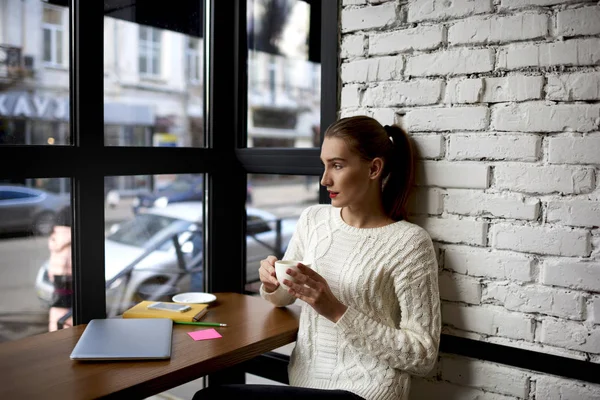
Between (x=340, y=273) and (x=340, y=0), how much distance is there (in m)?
0.91

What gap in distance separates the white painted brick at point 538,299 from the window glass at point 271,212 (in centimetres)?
75

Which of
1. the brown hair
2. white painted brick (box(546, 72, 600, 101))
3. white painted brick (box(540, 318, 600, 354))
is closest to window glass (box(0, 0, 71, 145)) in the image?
the brown hair

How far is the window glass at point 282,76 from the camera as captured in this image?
207 centimetres

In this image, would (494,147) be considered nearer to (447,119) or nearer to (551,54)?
(447,119)

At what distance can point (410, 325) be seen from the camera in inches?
60.8

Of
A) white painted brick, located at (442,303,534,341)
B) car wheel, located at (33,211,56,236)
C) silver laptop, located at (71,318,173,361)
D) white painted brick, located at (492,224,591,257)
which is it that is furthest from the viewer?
car wheel, located at (33,211,56,236)

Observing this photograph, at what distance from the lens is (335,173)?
166cm

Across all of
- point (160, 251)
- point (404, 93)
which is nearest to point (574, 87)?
point (404, 93)

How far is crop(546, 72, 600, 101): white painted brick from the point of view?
56.5 inches

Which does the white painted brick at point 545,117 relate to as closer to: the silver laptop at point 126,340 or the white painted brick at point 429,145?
the white painted brick at point 429,145

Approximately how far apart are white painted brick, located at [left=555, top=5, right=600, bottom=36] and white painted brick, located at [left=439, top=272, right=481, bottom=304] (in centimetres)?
72

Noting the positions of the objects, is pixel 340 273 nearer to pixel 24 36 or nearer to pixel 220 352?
pixel 220 352

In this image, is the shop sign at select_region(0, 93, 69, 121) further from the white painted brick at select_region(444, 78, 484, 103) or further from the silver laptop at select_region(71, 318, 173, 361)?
the white painted brick at select_region(444, 78, 484, 103)

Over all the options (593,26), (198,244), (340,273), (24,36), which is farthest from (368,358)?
(24,36)
